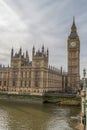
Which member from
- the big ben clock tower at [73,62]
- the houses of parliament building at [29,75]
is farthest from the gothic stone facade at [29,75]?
the big ben clock tower at [73,62]

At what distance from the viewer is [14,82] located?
317ft

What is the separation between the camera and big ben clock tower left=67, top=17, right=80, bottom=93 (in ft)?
380

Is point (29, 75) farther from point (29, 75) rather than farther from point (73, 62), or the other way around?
point (73, 62)

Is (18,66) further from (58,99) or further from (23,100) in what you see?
(58,99)

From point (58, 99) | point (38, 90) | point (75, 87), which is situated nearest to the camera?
point (58, 99)

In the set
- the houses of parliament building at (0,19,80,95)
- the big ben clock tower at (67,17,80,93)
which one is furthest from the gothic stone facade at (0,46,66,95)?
the big ben clock tower at (67,17,80,93)

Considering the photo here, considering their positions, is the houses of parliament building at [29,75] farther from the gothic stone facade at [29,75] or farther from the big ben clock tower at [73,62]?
the big ben clock tower at [73,62]

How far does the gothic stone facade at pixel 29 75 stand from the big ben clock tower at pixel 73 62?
710 inches

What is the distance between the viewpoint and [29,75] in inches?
3696

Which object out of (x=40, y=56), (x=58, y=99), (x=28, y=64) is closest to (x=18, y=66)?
(x=28, y=64)

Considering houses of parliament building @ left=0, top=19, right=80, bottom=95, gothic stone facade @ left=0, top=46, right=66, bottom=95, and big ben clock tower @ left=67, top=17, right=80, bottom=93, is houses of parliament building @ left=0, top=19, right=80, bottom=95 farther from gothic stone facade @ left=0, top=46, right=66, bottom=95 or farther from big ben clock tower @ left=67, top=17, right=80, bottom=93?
big ben clock tower @ left=67, top=17, right=80, bottom=93

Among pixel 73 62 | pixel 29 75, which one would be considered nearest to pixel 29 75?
pixel 29 75

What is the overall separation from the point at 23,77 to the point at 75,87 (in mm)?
35644

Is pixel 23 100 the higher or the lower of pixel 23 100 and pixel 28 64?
the lower
